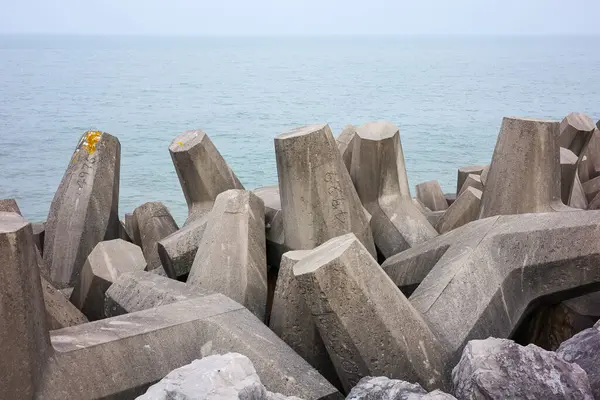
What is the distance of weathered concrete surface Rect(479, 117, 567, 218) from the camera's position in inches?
115

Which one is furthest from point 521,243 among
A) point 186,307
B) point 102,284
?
point 102,284

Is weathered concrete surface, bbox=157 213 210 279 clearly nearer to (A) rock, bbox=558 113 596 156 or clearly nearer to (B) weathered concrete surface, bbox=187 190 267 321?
(B) weathered concrete surface, bbox=187 190 267 321

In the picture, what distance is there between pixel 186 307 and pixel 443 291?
753 mm

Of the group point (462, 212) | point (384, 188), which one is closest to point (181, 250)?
point (384, 188)

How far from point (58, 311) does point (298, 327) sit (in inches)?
28.9

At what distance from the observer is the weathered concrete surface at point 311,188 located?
106 inches

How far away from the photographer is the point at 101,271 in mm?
2883

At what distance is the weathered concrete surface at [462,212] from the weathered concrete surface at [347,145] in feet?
1.58

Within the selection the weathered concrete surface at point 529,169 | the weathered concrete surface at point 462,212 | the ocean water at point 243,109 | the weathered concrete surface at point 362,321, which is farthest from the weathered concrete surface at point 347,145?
the ocean water at point 243,109

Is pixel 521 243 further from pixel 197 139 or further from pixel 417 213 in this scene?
pixel 197 139

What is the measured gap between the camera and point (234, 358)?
164cm

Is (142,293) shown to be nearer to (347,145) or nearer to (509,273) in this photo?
(509,273)

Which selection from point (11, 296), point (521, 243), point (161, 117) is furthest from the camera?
point (161, 117)

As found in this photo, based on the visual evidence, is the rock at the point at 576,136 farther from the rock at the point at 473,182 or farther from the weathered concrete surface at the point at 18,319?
the weathered concrete surface at the point at 18,319
